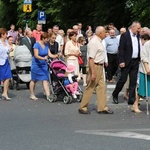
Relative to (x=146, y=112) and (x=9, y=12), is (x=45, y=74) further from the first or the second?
(x=9, y=12)

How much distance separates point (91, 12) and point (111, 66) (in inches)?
865

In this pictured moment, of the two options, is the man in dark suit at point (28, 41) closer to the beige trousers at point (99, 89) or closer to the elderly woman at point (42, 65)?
the elderly woman at point (42, 65)

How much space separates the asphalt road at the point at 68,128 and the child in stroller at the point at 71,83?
1.06ft

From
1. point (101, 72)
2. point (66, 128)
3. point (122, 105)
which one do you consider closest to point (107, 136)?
point (66, 128)

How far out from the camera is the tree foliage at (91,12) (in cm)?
2723

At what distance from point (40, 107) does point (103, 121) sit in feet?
8.50

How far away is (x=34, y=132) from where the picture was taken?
9797mm

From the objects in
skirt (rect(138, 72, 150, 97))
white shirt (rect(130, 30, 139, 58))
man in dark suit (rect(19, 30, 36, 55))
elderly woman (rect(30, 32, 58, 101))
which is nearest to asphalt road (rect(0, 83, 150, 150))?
skirt (rect(138, 72, 150, 97))

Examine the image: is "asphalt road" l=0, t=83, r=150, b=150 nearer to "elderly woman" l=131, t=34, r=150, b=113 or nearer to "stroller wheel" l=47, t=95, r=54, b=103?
"stroller wheel" l=47, t=95, r=54, b=103

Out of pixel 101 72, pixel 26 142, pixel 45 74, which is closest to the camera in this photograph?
pixel 26 142

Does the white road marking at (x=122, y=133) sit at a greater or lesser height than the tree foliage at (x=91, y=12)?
lesser

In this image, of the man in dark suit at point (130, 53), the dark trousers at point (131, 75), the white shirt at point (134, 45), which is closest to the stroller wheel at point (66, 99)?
the dark trousers at point (131, 75)

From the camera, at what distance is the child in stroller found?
14.0m

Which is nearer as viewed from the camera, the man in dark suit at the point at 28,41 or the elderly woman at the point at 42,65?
the elderly woman at the point at 42,65
